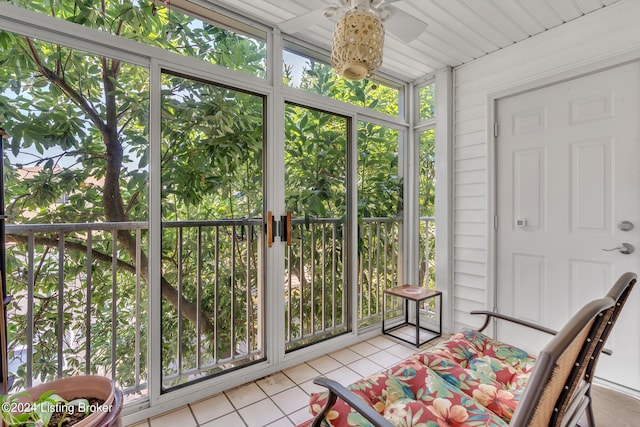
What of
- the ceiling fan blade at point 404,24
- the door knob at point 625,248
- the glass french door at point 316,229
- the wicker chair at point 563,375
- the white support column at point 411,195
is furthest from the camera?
the white support column at point 411,195

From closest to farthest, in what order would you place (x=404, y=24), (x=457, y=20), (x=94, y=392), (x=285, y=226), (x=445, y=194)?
(x=94, y=392) < (x=404, y=24) < (x=457, y=20) < (x=285, y=226) < (x=445, y=194)

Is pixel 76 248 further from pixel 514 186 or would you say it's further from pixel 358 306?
pixel 514 186

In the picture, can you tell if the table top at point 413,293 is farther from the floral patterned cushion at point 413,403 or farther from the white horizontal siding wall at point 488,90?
the floral patterned cushion at point 413,403

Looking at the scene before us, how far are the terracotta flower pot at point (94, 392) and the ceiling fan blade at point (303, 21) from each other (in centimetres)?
Result: 180

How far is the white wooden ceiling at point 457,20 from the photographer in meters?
2.03

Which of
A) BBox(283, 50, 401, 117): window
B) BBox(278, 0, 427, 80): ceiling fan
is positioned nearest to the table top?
BBox(283, 50, 401, 117): window

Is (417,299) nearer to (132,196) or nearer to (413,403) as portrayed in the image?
(413,403)

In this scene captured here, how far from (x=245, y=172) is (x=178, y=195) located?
0.51 meters

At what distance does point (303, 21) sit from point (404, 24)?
484 mm

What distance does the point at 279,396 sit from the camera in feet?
6.66

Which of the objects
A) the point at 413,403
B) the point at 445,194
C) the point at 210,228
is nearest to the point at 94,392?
the point at 210,228

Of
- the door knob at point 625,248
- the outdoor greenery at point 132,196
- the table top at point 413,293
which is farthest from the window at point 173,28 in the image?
the door knob at point 625,248

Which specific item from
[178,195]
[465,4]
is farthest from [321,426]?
[465,4]

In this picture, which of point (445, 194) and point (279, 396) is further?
point (445, 194)
